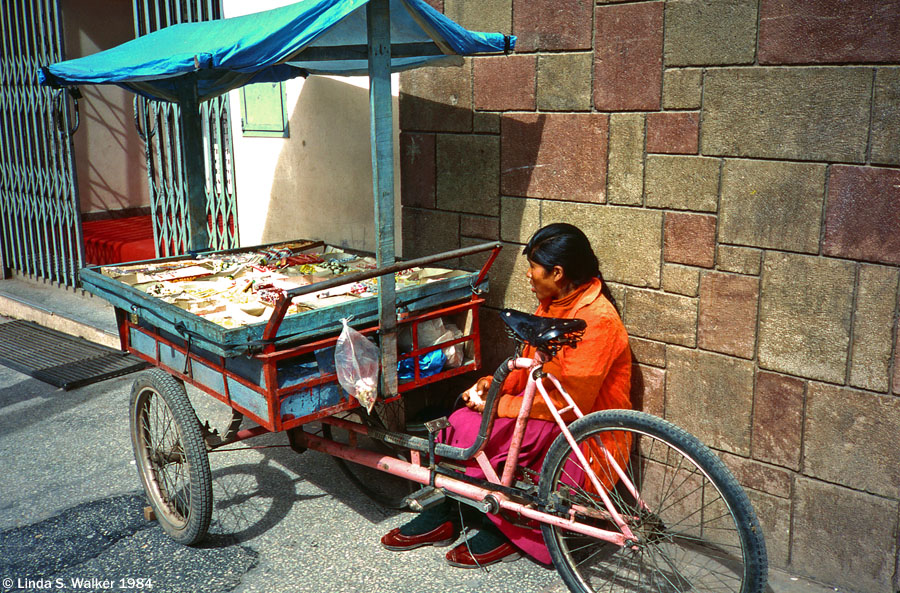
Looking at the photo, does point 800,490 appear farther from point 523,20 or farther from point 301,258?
point 301,258

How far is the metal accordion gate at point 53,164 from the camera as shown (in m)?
6.14

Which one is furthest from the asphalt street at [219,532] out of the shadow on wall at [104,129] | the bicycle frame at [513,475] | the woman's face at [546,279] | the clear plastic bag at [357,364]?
the shadow on wall at [104,129]

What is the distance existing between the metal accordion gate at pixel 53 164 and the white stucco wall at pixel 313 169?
9.1 inches

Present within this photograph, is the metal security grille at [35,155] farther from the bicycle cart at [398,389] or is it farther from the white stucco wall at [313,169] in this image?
the bicycle cart at [398,389]

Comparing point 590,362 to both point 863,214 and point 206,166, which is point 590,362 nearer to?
point 863,214

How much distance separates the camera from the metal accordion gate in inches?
242

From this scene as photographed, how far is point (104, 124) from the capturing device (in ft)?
28.2

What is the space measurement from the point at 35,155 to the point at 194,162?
437cm

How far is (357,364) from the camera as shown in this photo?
3.14 metres

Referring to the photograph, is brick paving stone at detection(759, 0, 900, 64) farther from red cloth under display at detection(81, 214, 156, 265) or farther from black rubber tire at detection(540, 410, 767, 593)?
red cloth under display at detection(81, 214, 156, 265)

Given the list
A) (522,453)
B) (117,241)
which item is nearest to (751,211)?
(522,453)

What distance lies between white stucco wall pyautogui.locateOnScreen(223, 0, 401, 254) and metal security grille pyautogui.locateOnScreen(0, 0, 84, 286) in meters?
2.27

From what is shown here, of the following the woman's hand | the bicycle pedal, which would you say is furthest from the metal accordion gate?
the bicycle pedal

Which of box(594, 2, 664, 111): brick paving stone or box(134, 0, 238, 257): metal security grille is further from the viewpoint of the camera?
box(134, 0, 238, 257): metal security grille
